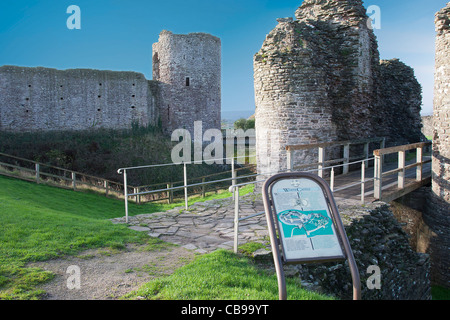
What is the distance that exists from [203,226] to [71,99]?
19.1 m

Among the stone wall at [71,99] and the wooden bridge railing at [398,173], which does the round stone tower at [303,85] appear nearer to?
the wooden bridge railing at [398,173]

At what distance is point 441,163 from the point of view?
9.14m

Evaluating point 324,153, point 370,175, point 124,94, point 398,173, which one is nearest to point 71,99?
point 124,94

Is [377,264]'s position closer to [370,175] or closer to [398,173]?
[398,173]

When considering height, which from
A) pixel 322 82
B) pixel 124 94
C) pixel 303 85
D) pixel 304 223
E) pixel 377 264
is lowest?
pixel 377 264

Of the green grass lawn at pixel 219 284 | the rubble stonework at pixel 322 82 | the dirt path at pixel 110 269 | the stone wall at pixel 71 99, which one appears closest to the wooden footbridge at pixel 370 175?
the rubble stonework at pixel 322 82

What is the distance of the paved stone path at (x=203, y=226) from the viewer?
19.7 ft

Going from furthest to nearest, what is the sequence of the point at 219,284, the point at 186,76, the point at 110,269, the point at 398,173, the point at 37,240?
the point at 186,76 → the point at 398,173 → the point at 37,240 → the point at 110,269 → the point at 219,284

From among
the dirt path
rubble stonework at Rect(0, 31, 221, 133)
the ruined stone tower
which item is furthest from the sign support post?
rubble stonework at Rect(0, 31, 221, 133)

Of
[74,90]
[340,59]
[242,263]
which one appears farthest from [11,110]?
[242,263]

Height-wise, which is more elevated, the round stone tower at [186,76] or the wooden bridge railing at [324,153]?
the round stone tower at [186,76]

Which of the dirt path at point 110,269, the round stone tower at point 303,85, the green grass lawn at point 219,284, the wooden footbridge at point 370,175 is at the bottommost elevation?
the dirt path at point 110,269

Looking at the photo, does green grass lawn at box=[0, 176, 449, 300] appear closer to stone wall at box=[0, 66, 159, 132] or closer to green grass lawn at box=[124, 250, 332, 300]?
green grass lawn at box=[124, 250, 332, 300]
